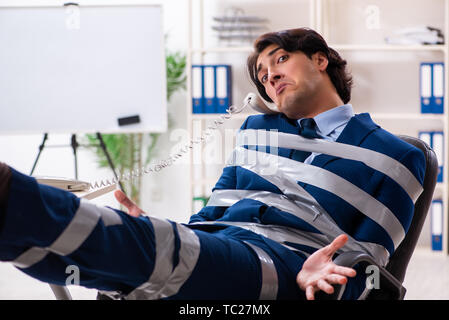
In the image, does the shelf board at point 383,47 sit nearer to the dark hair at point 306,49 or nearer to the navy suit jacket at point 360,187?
the dark hair at point 306,49

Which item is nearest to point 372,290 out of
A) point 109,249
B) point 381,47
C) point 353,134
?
point 353,134

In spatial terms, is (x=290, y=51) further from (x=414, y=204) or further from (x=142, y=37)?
(x=142, y=37)

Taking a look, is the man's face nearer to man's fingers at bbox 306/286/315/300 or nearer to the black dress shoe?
man's fingers at bbox 306/286/315/300

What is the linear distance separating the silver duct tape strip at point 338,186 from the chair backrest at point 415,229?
0.05 meters

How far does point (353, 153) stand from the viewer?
1403 millimetres

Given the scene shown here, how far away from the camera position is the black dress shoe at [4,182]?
82 centimetres

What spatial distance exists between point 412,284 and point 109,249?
2.32 metres

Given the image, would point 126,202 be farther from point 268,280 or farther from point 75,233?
point 268,280

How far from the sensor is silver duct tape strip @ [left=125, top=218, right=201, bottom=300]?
3.29ft

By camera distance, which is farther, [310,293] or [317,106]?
[317,106]

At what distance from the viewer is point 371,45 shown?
11.4 ft

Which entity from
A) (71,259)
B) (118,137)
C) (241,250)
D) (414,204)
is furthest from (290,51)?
(118,137)

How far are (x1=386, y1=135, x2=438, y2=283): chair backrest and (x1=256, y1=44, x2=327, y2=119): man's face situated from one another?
0.39 m

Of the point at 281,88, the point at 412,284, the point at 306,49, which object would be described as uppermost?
the point at 306,49
